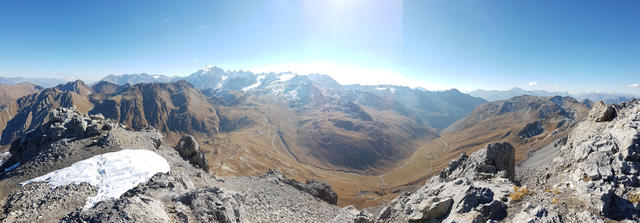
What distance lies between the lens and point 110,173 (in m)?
25.3

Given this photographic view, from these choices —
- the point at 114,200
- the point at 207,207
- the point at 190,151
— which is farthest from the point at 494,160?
the point at 190,151

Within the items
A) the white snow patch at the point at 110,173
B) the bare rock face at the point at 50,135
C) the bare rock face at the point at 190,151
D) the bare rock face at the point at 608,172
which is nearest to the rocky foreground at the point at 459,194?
the bare rock face at the point at 608,172

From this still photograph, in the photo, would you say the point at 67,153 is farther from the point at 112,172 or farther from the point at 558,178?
the point at 558,178

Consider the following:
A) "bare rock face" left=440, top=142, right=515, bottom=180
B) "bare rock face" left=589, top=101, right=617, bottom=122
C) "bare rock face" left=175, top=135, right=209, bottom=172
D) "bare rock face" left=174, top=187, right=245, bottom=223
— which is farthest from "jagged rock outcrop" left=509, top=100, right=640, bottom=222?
"bare rock face" left=175, top=135, right=209, bottom=172

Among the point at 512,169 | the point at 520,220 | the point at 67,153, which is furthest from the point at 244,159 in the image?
the point at 520,220

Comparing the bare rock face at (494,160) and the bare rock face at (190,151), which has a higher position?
the bare rock face at (494,160)

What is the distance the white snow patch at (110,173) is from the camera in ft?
75.9

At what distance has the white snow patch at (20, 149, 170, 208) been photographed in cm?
2315

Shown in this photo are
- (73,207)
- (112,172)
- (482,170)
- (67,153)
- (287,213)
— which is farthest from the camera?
(287,213)

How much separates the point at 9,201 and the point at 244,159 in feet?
539

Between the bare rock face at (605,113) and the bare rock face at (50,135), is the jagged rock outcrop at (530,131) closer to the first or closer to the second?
the bare rock face at (605,113)

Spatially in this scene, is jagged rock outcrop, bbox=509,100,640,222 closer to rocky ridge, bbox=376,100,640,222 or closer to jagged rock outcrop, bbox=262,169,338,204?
rocky ridge, bbox=376,100,640,222

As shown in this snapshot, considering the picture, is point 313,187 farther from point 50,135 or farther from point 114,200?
point 50,135

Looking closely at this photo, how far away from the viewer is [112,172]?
25438mm
